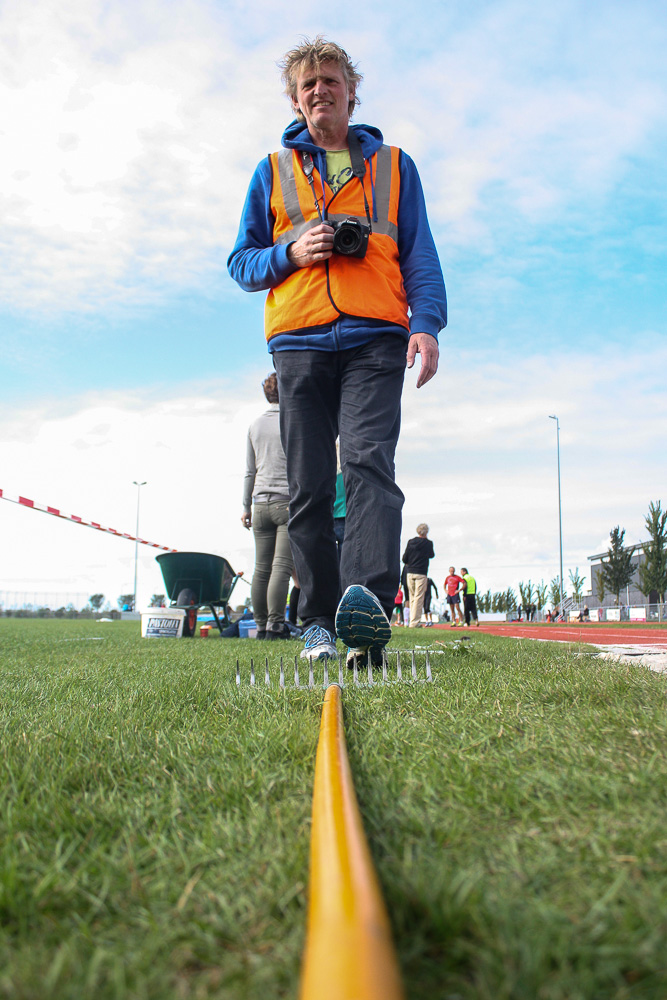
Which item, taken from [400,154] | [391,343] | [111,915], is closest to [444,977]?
[111,915]

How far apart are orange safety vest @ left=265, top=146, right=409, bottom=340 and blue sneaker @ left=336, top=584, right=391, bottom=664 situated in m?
1.37

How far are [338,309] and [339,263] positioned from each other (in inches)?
8.8

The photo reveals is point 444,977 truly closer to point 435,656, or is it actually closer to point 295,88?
point 435,656

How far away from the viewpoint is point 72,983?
70 centimetres

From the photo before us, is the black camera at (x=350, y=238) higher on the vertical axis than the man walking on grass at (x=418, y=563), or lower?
higher

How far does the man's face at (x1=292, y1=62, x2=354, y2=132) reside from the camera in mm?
3553

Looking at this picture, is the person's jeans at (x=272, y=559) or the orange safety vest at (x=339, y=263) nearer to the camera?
the orange safety vest at (x=339, y=263)

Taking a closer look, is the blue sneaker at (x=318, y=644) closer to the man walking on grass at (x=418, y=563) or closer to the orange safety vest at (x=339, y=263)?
the orange safety vest at (x=339, y=263)

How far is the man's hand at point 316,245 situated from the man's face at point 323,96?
59 cm

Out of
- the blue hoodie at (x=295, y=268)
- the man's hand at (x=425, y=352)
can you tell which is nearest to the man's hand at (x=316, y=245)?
the blue hoodie at (x=295, y=268)

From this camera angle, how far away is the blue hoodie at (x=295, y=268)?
11.4 feet

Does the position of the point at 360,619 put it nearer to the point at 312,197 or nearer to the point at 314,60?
the point at 312,197

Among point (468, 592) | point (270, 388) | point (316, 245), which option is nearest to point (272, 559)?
point (270, 388)

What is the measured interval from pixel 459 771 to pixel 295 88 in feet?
11.6
